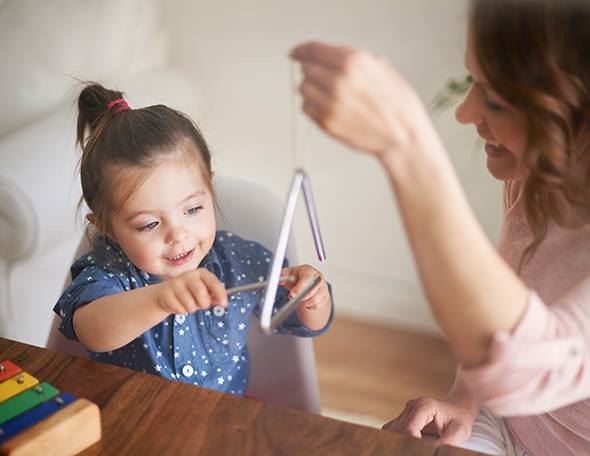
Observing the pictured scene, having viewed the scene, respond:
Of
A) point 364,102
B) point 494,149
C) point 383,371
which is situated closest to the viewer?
point 364,102

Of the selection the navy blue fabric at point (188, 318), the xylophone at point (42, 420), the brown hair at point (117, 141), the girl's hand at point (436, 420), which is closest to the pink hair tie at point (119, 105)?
the brown hair at point (117, 141)

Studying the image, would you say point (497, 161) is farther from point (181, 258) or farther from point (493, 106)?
point (181, 258)

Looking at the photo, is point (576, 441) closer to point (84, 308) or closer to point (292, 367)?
point (292, 367)

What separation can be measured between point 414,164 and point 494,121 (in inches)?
4.0

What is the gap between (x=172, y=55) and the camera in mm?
717

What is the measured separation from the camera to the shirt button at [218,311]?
69cm

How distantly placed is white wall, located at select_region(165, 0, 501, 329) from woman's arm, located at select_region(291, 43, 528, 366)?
132 millimetres

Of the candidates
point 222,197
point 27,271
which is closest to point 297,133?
point 222,197

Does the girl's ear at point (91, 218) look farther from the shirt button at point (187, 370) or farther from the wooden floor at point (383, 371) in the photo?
the wooden floor at point (383, 371)

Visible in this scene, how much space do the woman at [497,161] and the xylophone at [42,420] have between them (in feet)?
0.89

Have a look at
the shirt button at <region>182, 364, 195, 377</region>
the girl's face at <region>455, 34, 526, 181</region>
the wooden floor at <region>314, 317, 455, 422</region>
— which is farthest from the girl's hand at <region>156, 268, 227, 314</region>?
the wooden floor at <region>314, 317, 455, 422</region>

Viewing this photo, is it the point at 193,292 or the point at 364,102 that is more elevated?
the point at 364,102

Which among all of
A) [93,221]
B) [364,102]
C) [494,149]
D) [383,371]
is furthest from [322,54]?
[383,371]

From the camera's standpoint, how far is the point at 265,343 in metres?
0.77
